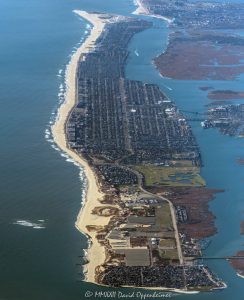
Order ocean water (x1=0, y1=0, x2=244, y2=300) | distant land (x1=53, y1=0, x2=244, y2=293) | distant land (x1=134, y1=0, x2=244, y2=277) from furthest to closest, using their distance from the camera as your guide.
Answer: distant land (x1=134, y1=0, x2=244, y2=277) < distant land (x1=53, y1=0, x2=244, y2=293) < ocean water (x1=0, y1=0, x2=244, y2=300)

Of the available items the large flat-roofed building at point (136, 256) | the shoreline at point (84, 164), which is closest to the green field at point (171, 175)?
the shoreline at point (84, 164)

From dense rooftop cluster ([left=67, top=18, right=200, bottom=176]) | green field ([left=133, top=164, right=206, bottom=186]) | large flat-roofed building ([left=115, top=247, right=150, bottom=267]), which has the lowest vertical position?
large flat-roofed building ([left=115, top=247, right=150, bottom=267])

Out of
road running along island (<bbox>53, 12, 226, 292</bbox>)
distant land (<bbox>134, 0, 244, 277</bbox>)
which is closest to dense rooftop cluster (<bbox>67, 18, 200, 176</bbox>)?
road running along island (<bbox>53, 12, 226, 292</bbox>)

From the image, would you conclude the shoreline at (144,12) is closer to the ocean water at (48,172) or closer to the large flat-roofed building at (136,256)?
the ocean water at (48,172)

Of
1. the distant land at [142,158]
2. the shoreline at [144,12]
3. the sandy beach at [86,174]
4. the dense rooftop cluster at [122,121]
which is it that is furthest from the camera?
the shoreline at [144,12]

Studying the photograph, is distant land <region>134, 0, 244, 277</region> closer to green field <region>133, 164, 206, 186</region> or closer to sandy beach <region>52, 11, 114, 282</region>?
green field <region>133, 164, 206, 186</region>

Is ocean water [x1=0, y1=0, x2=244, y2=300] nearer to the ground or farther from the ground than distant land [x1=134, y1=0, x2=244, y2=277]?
nearer to the ground

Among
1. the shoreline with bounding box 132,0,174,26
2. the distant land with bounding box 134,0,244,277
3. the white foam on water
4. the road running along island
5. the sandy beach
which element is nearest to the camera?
the road running along island

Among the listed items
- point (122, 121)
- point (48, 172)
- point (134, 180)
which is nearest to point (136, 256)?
point (134, 180)
